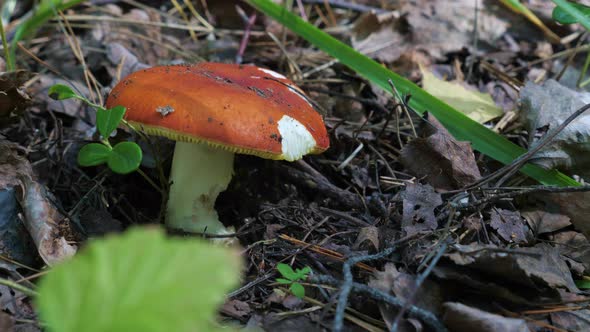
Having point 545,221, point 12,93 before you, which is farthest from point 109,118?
point 545,221

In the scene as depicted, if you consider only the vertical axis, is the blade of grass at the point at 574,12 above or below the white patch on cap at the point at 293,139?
above

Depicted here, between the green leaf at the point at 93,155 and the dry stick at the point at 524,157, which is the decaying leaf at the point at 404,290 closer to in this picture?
the dry stick at the point at 524,157

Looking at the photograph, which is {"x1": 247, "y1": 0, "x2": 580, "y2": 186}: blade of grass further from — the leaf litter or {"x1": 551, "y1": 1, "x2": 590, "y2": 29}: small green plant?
{"x1": 551, "y1": 1, "x2": 590, "y2": 29}: small green plant

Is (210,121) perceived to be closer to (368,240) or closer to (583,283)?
Result: (368,240)

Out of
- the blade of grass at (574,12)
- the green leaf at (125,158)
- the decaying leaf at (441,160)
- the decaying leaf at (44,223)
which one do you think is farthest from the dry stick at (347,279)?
the blade of grass at (574,12)

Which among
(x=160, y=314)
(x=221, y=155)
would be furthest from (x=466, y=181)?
(x=160, y=314)

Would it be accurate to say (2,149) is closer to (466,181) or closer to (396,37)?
(466,181)

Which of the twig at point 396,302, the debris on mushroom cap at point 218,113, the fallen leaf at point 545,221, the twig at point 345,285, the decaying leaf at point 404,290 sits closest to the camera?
the twig at point 345,285
